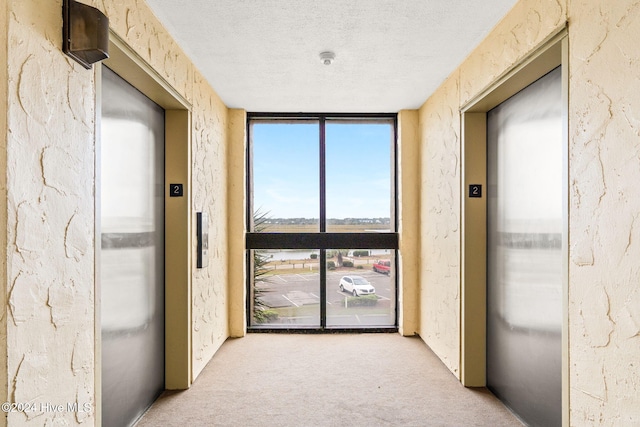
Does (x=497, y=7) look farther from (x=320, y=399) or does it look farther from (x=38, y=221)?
(x=320, y=399)

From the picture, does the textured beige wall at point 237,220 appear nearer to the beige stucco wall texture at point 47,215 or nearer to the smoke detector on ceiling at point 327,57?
the smoke detector on ceiling at point 327,57

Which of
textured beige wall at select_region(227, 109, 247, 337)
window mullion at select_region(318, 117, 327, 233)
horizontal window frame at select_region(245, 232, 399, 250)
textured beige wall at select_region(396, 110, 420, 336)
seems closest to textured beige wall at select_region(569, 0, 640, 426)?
textured beige wall at select_region(396, 110, 420, 336)

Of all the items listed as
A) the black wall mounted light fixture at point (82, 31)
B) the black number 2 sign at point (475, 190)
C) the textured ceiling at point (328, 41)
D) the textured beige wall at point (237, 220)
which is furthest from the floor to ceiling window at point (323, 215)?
the black wall mounted light fixture at point (82, 31)

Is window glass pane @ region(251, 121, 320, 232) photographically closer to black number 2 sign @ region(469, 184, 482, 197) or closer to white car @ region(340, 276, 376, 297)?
white car @ region(340, 276, 376, 297)

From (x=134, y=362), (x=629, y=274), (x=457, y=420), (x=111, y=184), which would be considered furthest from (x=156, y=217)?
(x=629, y=274)

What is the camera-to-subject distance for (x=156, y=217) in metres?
2.78

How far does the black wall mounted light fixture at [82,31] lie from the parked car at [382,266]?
361cm

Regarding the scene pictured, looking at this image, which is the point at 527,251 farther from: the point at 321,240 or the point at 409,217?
the point at 321,240

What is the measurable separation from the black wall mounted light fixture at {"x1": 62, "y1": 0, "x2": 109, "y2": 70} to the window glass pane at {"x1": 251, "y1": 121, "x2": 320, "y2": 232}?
3044mm

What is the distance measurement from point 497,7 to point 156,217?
259 centimetres

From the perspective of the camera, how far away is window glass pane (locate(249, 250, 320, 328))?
14.8 feet

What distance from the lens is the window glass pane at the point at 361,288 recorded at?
453 cm

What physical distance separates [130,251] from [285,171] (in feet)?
8.01

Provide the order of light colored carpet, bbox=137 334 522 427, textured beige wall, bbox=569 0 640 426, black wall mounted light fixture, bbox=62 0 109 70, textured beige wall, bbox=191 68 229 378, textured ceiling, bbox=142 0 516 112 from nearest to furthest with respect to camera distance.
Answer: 1. textured beige wall, bbox=569 0 640 426
2. black wall mounted light fixture, bbox=62 0 109 70
3. textured ceiling, bbox=142 0 516 112
4. light colored carpet, bbox=137 334 522 427
5. textured beige wall, bbox=191 68 229 378
